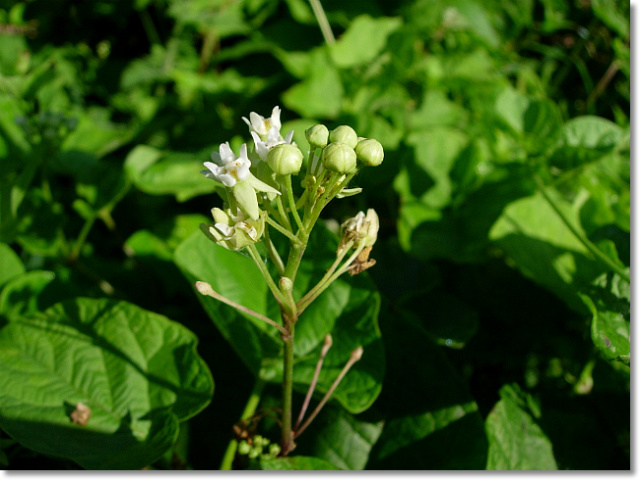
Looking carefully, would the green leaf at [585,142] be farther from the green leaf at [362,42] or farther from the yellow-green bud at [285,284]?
the yellow-green bud at [285,284]

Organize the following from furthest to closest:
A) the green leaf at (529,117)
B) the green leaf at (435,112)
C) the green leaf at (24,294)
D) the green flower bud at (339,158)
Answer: the green leaf at (435,112), the green leaf at (529,117), the green leaf at (24,294), the green flower bud at (339,158)

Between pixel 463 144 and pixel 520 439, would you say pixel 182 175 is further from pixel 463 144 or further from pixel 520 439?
pixel 520 439

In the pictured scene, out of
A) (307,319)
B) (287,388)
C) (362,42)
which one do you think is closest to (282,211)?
(287,388)

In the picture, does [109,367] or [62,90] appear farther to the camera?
[62,90]

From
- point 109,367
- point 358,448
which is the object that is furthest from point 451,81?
point 109,367

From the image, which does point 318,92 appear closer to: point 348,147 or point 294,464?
point 348,147

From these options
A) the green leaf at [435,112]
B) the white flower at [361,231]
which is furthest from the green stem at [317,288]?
the green leaf at [435,112]

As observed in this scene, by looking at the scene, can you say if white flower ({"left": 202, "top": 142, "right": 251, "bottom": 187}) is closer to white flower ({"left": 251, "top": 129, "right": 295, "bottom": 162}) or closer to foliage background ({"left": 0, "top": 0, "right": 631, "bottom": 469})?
white flower ({"left": 251, "top": 129, "right": 295, "bottom": 162})
